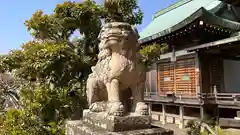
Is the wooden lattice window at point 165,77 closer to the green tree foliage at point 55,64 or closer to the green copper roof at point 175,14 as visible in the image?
the green copper roof at point 175,14

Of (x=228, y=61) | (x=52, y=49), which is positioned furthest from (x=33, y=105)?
(x=228, y=61)

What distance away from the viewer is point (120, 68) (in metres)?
2.50

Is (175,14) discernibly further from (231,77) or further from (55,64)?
(55,64)

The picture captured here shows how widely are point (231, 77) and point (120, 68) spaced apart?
31.4ft

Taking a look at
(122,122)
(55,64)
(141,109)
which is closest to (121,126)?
(122,122)

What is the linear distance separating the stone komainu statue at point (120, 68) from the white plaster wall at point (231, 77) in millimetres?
8925

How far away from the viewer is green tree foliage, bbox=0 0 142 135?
5617mm

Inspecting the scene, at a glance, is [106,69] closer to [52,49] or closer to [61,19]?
[52,49]

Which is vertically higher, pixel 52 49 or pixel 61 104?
pixel 52 49

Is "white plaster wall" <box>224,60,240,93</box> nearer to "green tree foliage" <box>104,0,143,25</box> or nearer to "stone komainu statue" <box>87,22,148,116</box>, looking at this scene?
"green tree foliage" <box>104,0,143,25</box>

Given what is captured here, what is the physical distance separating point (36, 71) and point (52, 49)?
0.97m

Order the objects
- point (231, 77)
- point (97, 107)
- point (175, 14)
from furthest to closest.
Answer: point (175, 14), point (231, 77), point (97, 107)

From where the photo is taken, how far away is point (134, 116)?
238 cm

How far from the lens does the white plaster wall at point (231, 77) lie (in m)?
10.3
